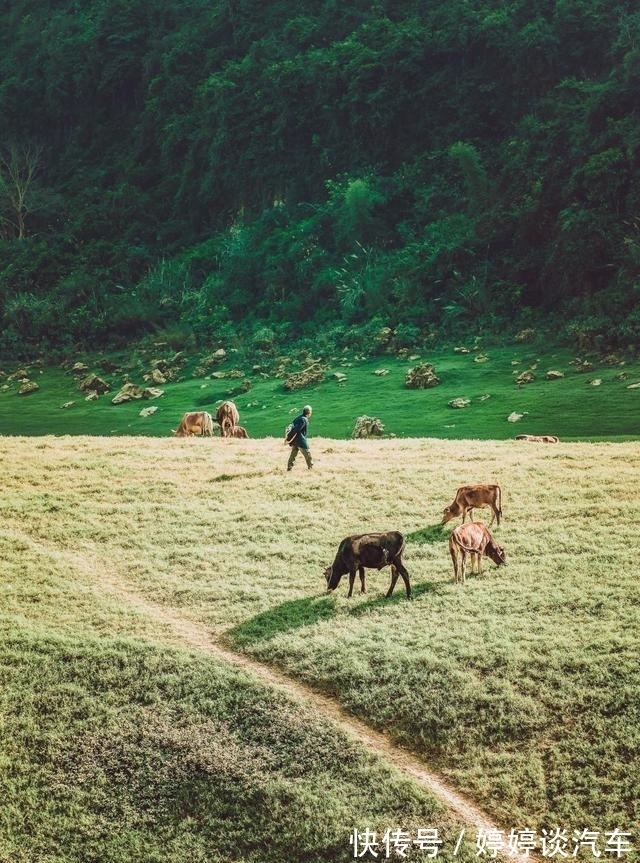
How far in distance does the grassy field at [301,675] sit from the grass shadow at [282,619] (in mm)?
51

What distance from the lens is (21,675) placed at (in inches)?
596

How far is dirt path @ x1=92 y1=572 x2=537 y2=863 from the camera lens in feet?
38.0

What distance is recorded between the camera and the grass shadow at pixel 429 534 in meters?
19.1

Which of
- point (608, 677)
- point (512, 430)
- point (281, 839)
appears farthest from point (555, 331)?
point (281, 839)

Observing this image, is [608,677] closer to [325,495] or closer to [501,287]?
[325,495]

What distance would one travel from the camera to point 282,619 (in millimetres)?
16094

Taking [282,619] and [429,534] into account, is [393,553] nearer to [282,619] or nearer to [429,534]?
[282,619]

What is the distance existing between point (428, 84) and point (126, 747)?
57.1 meters

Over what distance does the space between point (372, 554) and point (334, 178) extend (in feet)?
174

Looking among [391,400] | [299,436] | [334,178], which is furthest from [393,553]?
[334,178]

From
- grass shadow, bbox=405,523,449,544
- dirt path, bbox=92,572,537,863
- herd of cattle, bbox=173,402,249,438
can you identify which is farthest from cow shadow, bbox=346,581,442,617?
herd of cattle, bbox=173,402,249,438

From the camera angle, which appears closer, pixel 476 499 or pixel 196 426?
pixel 476 499

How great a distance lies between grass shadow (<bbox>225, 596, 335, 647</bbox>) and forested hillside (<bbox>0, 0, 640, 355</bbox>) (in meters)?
29.1

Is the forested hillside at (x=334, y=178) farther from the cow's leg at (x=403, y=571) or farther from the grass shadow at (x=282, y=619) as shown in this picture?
Result: the grass shadow at (x=282, y=619)
